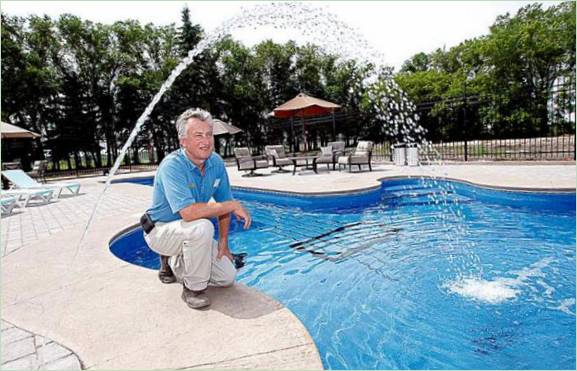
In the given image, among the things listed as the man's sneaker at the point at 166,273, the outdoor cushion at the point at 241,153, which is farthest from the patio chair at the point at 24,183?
the man's sneaker at the point at 166,273

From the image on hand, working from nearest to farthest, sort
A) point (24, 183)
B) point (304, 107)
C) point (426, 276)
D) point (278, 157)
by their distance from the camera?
point (426, 276), point (24, 183), point (304, 107), point (278, 157)

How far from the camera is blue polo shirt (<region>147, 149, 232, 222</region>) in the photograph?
2.29 meters

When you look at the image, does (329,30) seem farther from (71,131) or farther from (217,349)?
(71,131)

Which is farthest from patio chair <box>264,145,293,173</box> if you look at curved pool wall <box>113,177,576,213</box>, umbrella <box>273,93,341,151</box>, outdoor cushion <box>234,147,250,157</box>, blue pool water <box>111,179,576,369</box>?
blue pool water <box>111,179,576,369</box>

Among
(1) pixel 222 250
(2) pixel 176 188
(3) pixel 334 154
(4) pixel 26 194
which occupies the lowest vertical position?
(1) pixel 222 250

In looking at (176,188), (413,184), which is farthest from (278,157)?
(176,188)

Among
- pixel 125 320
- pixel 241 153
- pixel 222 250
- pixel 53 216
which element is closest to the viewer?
pixel 125 320

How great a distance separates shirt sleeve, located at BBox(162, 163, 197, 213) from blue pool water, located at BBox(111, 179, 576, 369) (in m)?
1.38

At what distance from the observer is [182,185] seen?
7.60ft

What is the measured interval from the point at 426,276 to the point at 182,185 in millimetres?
2655

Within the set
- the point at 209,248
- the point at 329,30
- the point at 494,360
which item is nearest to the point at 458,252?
the point at 494,360

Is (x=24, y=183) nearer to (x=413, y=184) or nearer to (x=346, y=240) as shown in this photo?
(x=346, y=240)

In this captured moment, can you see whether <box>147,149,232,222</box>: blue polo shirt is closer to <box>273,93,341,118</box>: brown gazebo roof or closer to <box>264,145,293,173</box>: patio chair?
<box>264,145,293,173</box>: patio chair

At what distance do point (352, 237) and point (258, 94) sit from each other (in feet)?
76.2
